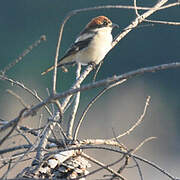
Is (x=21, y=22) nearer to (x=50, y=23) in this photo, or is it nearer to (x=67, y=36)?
(x=50, y=23)

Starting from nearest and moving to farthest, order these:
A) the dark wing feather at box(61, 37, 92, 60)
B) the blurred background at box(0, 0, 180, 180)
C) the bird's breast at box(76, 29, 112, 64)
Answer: the bird's breast at box(76, 29, 112, 64)
the dark wing feather at box(61, 37, 92, 60)
the blurred background at box(0, 0, 180, 180)

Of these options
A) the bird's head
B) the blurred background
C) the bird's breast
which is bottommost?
the bird's breast

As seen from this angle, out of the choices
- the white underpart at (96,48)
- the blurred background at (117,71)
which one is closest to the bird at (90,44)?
the white underpart at (96,48)

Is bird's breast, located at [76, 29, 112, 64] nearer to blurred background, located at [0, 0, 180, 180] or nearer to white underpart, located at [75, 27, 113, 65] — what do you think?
white underpart, located at [75, 27, 113, 65]

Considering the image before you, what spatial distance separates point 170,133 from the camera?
1283cm

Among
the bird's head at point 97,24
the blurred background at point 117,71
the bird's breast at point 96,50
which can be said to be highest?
the blurred background at point 117,71

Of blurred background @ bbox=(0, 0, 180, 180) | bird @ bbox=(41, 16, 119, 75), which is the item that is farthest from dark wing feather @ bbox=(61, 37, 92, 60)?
blurred background @ bbox=(0, 0, 180, 180)

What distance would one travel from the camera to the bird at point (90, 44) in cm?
388

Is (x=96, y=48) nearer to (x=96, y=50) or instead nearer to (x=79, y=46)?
(x=96, y=50)

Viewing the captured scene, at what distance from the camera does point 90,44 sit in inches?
156

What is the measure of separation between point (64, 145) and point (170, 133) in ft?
35.4

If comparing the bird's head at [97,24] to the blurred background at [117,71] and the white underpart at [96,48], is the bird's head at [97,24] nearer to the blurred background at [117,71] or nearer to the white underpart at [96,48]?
the white underpart at [96,48]

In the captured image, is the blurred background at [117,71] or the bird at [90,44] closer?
the bird at [90,44]

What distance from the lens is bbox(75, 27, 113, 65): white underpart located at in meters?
3.83
